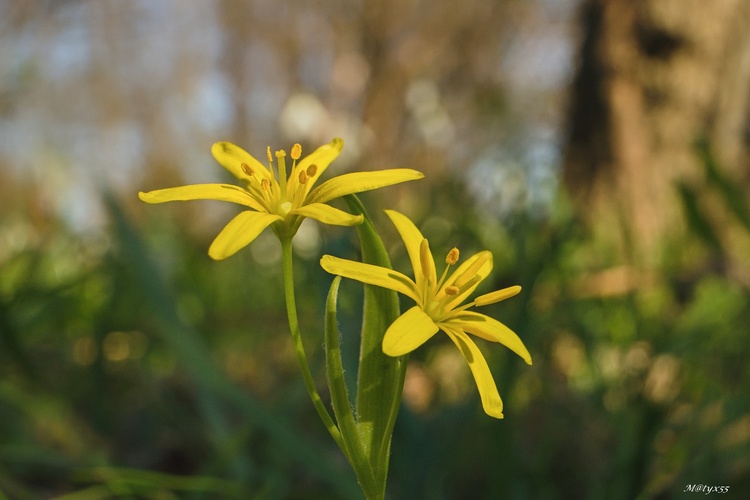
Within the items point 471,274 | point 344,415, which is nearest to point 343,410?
point 344,415

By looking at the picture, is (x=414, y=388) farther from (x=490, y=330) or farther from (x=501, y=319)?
(x=490, y=330)

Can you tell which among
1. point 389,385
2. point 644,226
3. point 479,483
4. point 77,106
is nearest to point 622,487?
point 479,483

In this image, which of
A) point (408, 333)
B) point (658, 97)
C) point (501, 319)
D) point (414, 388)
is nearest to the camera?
point (408, 333)

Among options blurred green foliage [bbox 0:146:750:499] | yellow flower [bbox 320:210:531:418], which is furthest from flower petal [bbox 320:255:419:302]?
blurred green foliage [bbox 0:146:750:499]

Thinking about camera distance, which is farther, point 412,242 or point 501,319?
point 501,319

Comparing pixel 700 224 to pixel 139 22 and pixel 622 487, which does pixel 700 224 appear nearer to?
Answer: pixel 622 487

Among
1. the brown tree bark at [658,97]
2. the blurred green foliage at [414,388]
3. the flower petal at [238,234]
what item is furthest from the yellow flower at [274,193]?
the brown tree bark at [658,97]
